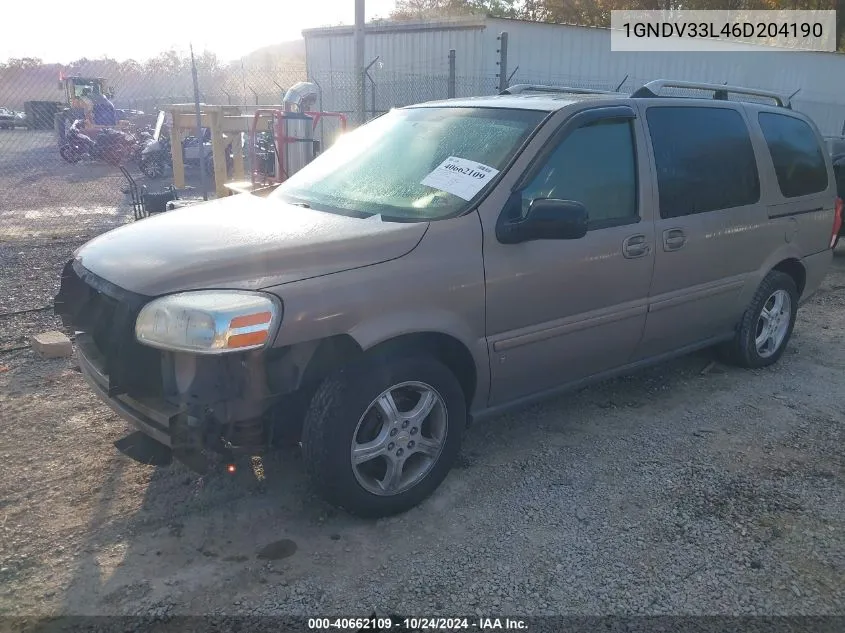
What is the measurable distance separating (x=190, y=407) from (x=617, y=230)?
2.37 m

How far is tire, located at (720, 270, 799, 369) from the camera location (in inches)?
189

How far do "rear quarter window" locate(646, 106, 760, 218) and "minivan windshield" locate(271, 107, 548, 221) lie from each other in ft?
3.00

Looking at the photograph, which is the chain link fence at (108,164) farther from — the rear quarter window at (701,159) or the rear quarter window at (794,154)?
the rear quarter window at (701,159)

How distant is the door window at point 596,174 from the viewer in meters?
3.50

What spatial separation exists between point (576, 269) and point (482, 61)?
35.4 feet

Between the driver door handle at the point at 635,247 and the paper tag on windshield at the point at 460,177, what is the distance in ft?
2.95

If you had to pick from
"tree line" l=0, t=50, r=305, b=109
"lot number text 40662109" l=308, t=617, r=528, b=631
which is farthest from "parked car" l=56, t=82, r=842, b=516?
"tree line" l=0, t=50, r=305, b=109

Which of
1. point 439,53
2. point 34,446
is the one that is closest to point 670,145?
point 34,446

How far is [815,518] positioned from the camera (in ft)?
10.6

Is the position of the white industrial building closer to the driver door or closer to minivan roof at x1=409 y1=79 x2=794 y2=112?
minivan roof at x1=409 y1=79 x2=794 y2=112

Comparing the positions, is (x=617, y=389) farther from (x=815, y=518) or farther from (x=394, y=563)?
(x=394, y=563)

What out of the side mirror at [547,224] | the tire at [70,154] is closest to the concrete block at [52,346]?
the side mirror at [547,224]

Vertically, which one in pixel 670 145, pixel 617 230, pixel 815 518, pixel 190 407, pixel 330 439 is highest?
pixel 670 145

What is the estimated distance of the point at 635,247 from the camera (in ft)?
12.5
